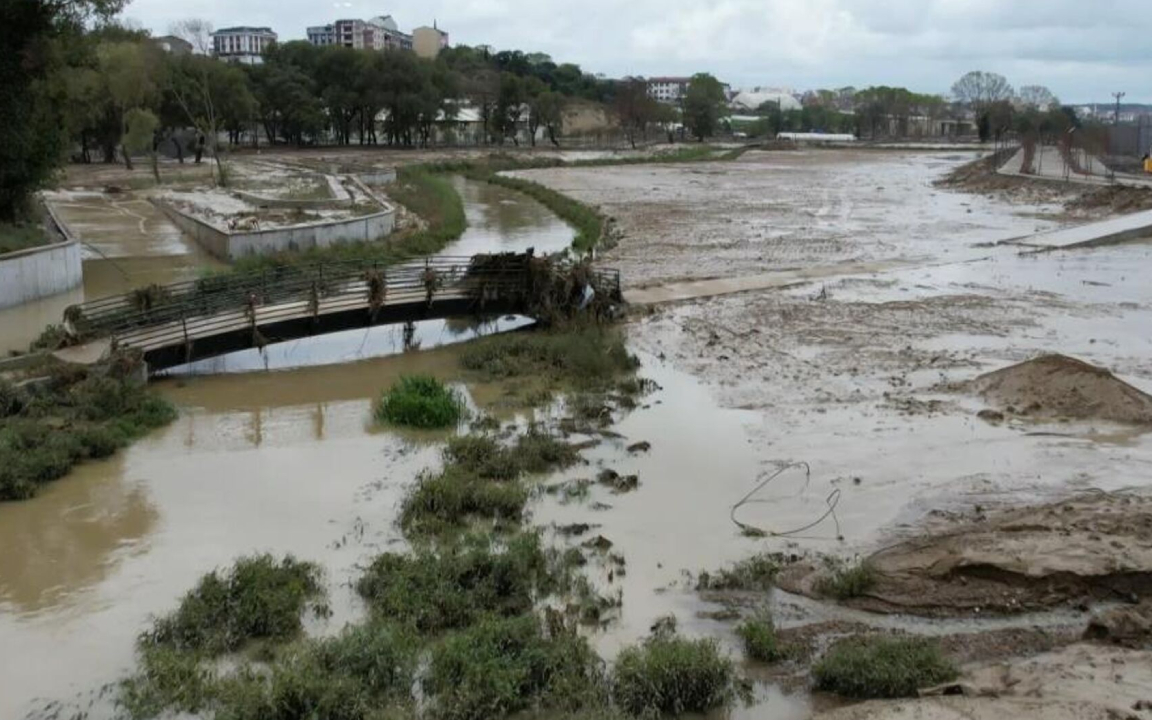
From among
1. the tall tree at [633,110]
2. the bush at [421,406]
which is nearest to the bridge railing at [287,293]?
the bush at [421,406]

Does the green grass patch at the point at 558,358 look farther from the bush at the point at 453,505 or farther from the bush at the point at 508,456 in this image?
the bush at the point at 453,505

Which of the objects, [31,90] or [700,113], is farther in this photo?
[700,113]

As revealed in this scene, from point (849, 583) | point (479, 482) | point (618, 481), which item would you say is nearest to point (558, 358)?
point (618, 481)

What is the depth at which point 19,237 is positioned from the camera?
26281mm

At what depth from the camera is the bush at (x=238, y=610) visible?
9250mm

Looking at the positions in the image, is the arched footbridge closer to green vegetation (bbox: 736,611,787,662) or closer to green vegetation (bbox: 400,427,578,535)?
green vegetation (bbox: 400,427,578,535)

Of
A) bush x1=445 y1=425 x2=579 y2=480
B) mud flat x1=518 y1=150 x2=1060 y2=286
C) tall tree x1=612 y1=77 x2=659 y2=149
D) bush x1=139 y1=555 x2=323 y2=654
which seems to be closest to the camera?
bush x1=139 y1=555 x2=323 y2=654

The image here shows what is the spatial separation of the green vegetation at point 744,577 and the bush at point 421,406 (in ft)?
20.4

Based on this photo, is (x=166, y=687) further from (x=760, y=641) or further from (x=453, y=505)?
(x=760, y=641)

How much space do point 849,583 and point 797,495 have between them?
2959 millimetres

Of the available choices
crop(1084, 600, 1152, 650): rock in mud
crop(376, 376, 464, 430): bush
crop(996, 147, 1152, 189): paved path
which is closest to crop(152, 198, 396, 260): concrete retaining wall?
crop(376, 376, 464, 430): bush

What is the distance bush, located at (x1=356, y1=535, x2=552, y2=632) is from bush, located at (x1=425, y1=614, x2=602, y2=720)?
1.72 ft

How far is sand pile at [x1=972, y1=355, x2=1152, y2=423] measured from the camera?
15.8 m

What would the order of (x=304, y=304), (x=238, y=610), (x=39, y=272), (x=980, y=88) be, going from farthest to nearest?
(x=980, y=88), (x=39, y=272), (x=304, y=304), (x=238, y=610)
